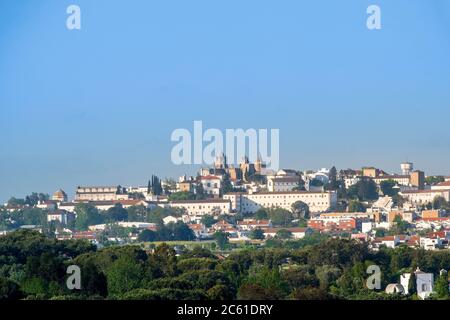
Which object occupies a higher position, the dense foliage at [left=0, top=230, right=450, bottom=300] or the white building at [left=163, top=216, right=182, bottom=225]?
the white building at [left=163, top=216, right=182, bottom=225]

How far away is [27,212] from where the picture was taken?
8406 cm

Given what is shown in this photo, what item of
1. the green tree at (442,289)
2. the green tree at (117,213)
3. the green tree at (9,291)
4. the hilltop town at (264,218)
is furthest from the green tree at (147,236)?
the green tree at (9,291)

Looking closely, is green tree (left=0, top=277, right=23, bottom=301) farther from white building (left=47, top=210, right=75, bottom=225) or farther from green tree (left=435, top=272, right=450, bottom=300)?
white building (left=47, top=210, right=75, bottom=225)

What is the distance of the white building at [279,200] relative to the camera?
87938 mm

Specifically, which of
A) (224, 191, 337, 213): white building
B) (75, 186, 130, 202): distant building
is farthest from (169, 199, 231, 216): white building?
(75, 186, 130, 202): distant building

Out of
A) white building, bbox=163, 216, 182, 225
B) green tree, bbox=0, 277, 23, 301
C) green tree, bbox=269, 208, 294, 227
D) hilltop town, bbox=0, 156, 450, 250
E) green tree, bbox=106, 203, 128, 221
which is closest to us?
green tree, bbox=0, 277, 23, 301

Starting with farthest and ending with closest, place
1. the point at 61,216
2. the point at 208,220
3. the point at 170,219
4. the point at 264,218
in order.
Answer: the point at 61,216 < the point at 264,218 < the point at 208,220 < the point at 170,219

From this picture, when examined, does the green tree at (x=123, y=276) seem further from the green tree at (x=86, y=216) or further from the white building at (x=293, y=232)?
the green tree at (x=86, y=216)

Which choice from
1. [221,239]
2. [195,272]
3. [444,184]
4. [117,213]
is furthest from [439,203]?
[195,272]

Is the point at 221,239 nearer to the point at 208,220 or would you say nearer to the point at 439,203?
the point at 208,220

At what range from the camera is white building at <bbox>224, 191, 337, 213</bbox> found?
289 feet

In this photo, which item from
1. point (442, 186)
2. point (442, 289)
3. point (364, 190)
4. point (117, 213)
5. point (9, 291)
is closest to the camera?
point (9, 291)

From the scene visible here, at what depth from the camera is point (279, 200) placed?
293ft
